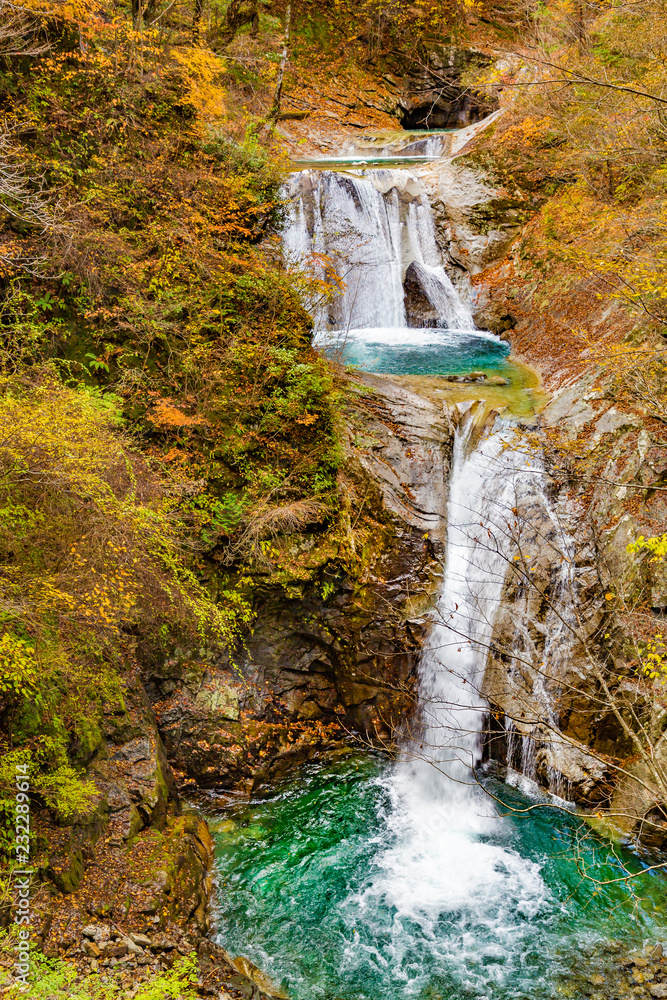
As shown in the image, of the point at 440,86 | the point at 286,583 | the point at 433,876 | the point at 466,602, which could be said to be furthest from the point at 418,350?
the point at 440,86

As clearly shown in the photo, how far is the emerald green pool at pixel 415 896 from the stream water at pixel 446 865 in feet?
0.04

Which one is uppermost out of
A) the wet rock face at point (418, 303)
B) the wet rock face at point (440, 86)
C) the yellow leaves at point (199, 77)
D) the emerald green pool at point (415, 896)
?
the wet rock face at point (440, 86)

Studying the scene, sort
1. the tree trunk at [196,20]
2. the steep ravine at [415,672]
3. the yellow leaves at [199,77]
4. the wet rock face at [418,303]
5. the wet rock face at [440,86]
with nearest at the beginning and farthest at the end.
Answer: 1. the steep ravine at [415,672]
2. the yellow leaves at [199,77]
3. the tree trunk at [196,20]
4. the wet rock face at [418,303]
5. the wet rock face at [440,86]

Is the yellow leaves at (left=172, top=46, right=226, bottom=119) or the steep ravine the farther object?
the yellow leaves at (left=172, top=46, right=226, bottom=119)

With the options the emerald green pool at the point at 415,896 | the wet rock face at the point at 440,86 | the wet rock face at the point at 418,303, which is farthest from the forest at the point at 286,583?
the wet rock face at the point at 440,86

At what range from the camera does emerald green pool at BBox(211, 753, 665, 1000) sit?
16.8 ft

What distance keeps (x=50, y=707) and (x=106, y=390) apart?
417 cm

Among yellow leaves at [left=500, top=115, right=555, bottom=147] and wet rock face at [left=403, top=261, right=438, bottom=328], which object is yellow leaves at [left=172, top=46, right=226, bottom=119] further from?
yellow leaves at [left=500, top=115, right=555, bottom=147]

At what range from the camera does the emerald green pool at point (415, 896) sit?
511cm

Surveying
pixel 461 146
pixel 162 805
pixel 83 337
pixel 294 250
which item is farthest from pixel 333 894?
pixel 461 146

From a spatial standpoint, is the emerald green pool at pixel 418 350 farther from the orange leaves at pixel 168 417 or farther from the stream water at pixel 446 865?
the orange leaves at pixel 168 417

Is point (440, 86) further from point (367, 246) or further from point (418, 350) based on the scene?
point (418, 350)

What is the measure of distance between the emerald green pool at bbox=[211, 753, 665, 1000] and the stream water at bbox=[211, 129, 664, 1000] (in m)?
0.01

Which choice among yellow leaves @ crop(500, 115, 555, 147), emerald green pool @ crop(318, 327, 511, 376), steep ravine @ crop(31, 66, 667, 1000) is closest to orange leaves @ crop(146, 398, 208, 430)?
steep ravine @ crop(31, 66, 667, 1000)
